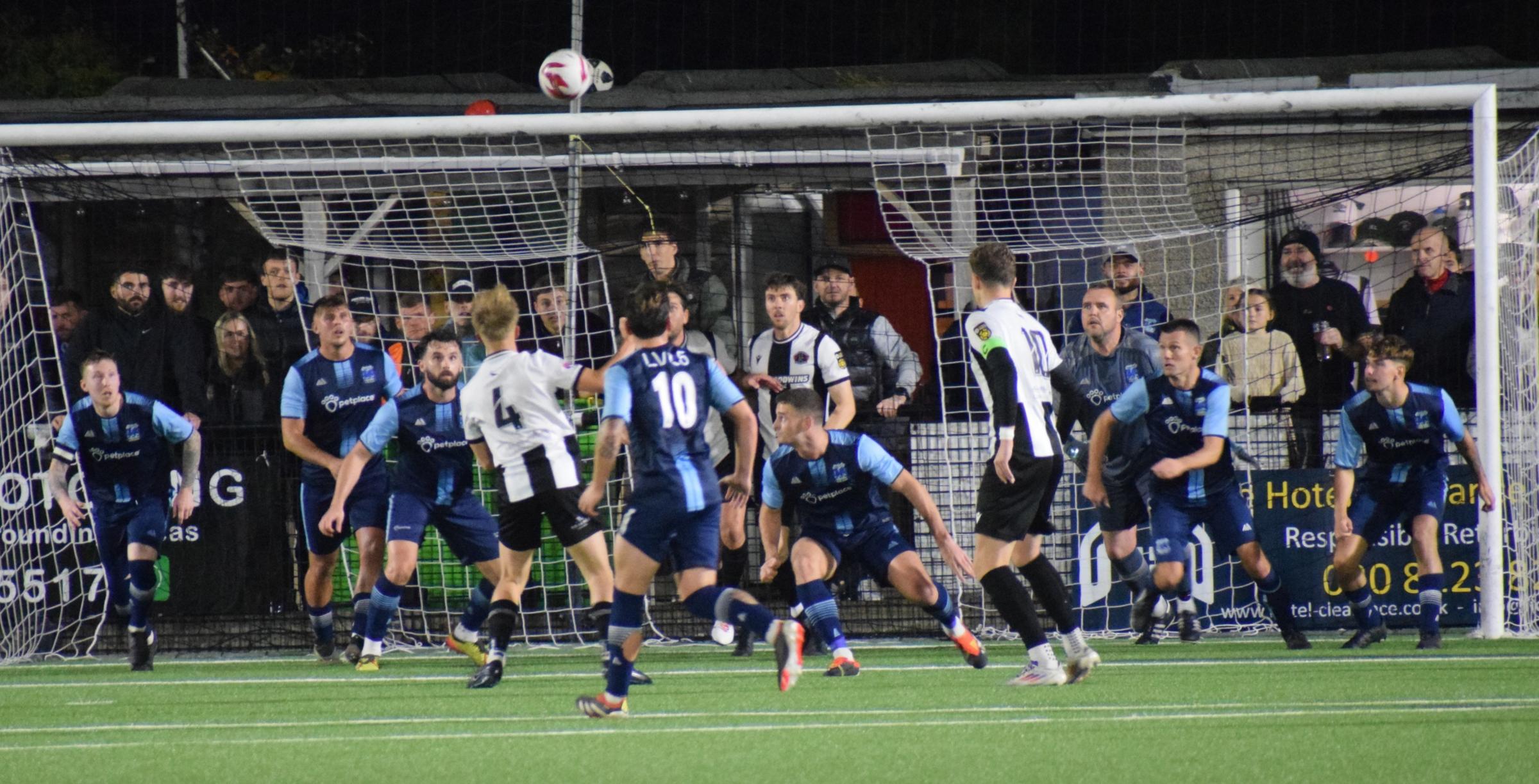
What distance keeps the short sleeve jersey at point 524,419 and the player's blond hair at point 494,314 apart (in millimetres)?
137

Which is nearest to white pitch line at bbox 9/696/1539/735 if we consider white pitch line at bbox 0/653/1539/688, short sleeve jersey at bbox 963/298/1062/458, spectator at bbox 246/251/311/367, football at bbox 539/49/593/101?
short sleeve jersey at bbox 963/298/1062/458

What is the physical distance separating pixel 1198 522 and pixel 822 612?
A: 2686 millimetres

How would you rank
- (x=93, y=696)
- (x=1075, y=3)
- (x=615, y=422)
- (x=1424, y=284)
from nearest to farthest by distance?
(x=615, y=422) → (x=93, y=696) → (x=1424, y=284) → (x=1075, y=3)

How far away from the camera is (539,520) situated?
8570mm

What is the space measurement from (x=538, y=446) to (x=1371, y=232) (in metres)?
7.98

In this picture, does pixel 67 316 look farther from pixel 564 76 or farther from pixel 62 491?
pixel 564 76

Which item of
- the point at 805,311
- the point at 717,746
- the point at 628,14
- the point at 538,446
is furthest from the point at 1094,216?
the point at 628,14

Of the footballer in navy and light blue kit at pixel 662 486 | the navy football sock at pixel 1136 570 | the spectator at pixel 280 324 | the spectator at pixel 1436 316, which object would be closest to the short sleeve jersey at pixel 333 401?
the spectator at pixel 280 324

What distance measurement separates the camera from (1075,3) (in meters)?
18.0

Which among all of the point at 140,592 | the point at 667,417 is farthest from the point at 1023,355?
the point at 140,592

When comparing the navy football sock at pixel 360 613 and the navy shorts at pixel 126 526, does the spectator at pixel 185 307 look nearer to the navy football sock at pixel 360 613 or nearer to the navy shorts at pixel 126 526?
the navy shorts at pixel 126 526

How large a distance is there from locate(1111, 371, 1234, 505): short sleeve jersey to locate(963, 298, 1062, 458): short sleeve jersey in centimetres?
221

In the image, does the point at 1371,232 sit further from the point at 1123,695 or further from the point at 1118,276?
the point at 1123,695

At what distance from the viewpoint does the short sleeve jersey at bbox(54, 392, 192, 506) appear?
389 inches
